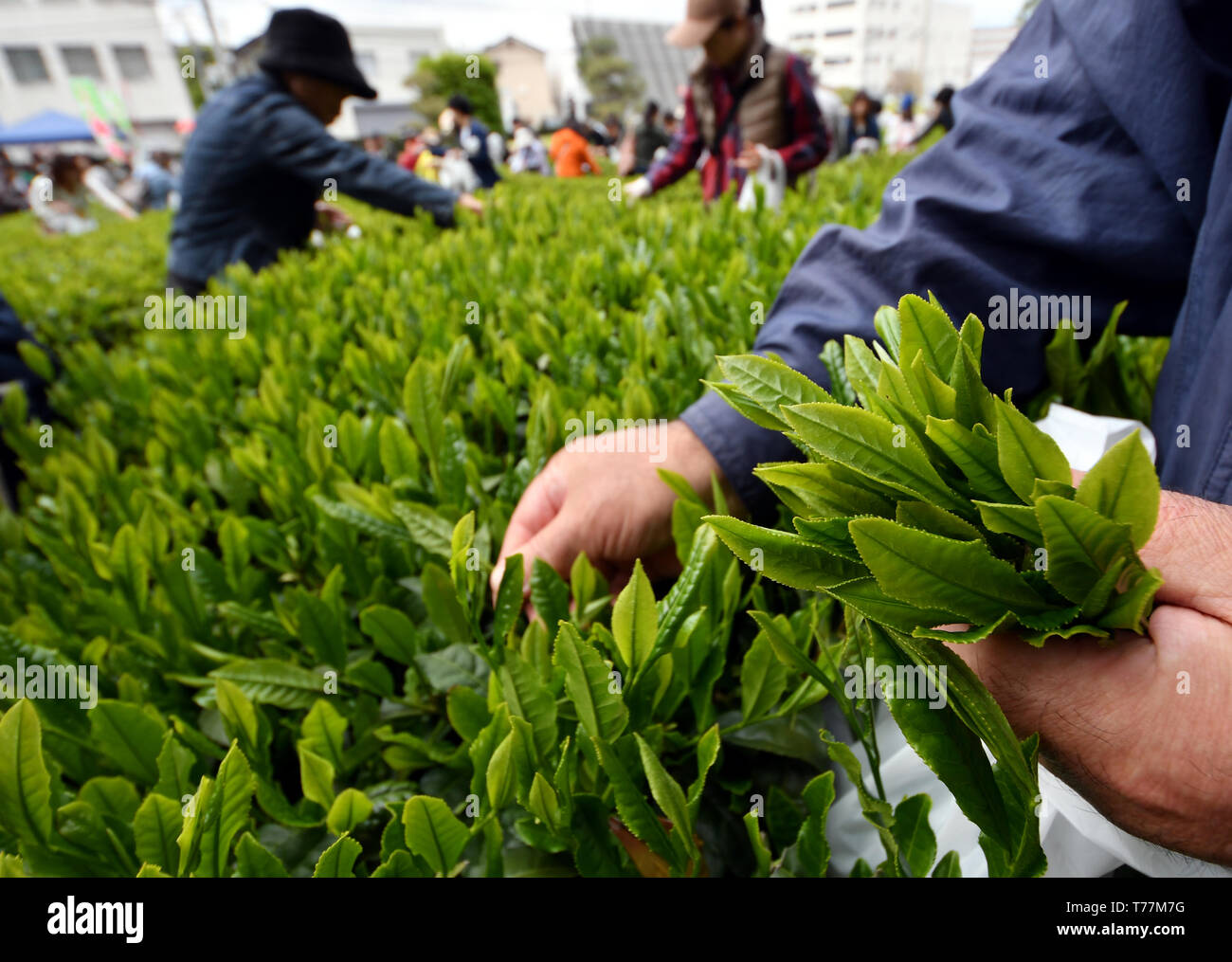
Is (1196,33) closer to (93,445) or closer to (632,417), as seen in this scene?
(632,417)

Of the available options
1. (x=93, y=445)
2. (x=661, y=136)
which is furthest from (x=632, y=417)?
(x=661, y=136)

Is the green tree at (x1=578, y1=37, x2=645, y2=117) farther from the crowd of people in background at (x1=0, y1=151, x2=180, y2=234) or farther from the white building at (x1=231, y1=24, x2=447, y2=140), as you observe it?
the crowd of people in background at (x1=0, y1=151, x2=180, y2=234)

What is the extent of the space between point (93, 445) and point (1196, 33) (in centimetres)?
260

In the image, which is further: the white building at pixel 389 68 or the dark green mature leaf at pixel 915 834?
the white building at pixel 389 68

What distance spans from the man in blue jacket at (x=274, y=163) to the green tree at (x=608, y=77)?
7857 cm

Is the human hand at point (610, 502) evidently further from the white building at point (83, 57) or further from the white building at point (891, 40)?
the white building at point (83, 57)

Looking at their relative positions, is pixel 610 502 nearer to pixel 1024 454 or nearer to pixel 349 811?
pixel 349 811

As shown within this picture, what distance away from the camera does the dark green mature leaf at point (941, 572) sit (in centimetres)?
60

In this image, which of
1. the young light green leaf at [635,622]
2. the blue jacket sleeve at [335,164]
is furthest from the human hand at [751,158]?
the young light green leaf at [635,622]

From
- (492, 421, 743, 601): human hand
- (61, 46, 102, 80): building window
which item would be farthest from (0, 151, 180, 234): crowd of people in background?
(61, 46, 102, 80): building window

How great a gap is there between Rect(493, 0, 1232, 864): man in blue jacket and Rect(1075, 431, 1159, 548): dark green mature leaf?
53 cm

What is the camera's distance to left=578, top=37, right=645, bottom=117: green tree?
7712 centimetres

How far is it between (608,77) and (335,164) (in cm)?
8523

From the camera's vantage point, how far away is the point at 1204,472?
3.63ft
